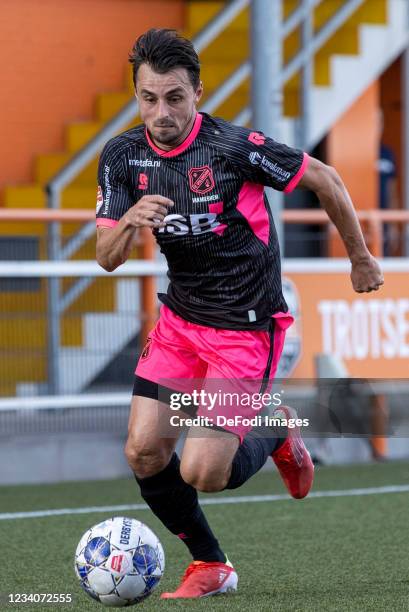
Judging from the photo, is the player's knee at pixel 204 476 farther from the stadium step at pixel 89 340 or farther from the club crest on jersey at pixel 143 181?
the stadium step at pixel 89 340

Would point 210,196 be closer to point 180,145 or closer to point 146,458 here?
point 180,145

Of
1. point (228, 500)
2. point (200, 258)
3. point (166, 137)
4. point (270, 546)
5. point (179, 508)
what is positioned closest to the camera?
point (166, 137)

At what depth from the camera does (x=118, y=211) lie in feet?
16.9

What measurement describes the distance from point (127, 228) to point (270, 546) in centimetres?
238

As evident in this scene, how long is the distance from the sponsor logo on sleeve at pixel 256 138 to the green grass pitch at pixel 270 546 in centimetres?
175

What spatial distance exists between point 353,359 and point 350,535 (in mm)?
3224

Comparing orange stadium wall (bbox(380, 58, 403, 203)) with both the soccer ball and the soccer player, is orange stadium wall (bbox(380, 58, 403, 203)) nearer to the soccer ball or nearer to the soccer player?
the soccer player

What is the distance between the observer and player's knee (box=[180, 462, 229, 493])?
522 centimetres

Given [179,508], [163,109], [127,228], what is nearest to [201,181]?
[163,109]

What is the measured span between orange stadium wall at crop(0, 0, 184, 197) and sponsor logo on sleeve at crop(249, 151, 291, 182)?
803 centimetres

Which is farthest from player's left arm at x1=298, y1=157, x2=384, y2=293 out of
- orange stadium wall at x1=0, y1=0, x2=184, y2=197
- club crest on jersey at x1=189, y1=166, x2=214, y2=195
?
orange stadium wall at x1=0, y1=0, x2=184, y2=197

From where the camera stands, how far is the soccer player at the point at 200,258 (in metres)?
5.15

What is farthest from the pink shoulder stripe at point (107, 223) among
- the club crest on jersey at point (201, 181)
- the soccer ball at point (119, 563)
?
the soccer ball at point (119, 563)

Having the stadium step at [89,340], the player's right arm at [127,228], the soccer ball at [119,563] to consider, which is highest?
the player's right arm at [127,228]
